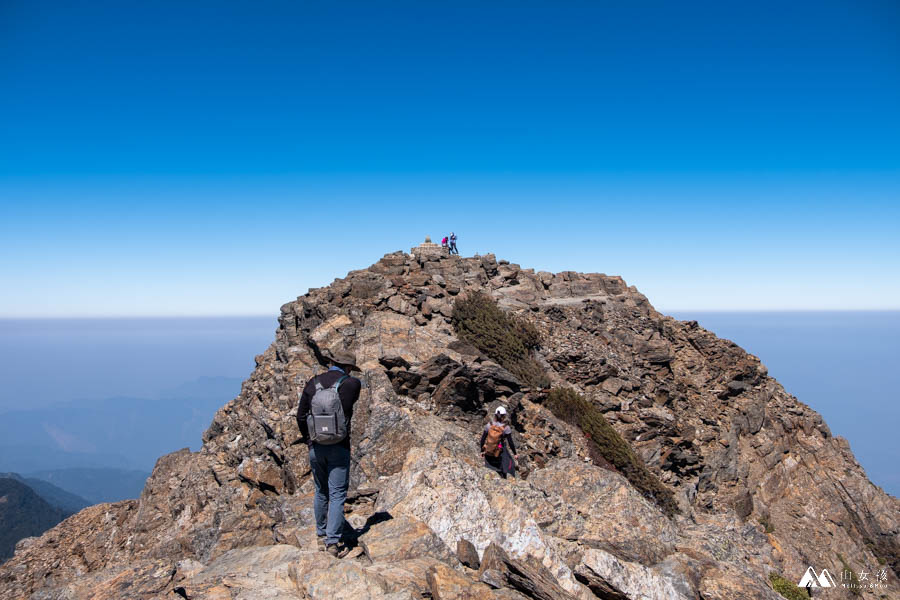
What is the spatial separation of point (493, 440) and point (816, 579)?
16173mm

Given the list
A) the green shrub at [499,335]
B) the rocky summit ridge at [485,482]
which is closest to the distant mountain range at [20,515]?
the rocky summit ridge at [485,482]

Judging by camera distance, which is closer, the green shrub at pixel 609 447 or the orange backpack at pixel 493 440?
the orange backpack at pixel 493 440

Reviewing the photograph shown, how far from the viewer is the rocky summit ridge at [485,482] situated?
8.62 meters

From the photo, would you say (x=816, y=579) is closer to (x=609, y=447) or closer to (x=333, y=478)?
(x=609, y=447)

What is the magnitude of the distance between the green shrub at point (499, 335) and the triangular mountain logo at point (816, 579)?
1203 cm

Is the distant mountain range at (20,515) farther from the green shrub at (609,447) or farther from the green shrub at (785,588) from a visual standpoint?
the green shrub at (785,588)

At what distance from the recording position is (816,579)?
18.1m

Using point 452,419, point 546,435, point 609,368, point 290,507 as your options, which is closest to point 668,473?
point 609,368

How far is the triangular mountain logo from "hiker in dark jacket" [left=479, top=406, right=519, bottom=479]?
13.3 m

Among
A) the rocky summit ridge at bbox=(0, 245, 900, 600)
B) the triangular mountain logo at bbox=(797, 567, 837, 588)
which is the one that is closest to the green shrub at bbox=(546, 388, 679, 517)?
the rocky summit ridge at bbox=(0, 245, 900, 600)

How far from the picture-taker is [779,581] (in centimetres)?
1225
